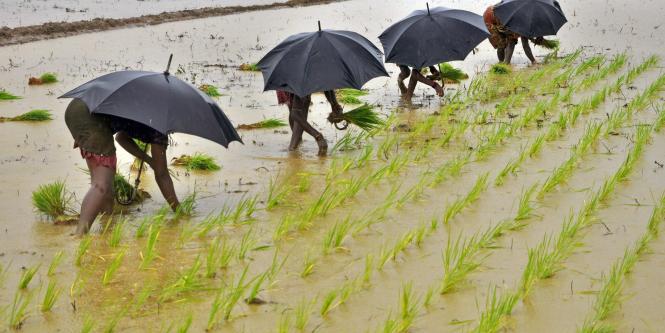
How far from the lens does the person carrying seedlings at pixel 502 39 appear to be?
11.5 meters

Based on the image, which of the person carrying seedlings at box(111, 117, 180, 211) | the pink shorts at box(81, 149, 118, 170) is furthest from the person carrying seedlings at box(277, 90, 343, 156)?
the pink shorts at box(81, 149, 118, 170)

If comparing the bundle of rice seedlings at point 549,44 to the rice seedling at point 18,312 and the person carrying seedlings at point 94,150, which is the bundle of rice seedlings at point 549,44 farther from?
the rice seedling at point 18,312

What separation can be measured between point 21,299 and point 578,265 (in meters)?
2.66

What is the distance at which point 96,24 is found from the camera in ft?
45.6

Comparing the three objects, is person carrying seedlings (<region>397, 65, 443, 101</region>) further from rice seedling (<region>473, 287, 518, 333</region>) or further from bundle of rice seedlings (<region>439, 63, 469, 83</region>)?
rice seedling (<region>473, 287, 518, 333</region>)

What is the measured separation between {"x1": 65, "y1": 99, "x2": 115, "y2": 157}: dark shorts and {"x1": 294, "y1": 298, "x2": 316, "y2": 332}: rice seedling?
63.9 inches

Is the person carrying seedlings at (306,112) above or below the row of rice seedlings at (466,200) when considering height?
above

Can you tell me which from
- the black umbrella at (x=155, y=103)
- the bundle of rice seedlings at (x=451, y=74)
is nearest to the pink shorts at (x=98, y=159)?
the black umbrella at (x=155, y=103)

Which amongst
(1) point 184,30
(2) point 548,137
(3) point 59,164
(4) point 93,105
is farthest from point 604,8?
(4) point 93,105

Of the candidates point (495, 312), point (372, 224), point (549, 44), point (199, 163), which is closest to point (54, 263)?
point (372, 224)

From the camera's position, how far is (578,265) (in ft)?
15.2

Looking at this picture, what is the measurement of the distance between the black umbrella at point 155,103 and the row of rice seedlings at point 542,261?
69.2 inches

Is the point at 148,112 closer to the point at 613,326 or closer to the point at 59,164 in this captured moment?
the point at 59,164

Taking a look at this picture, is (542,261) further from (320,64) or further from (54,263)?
(320,64)
